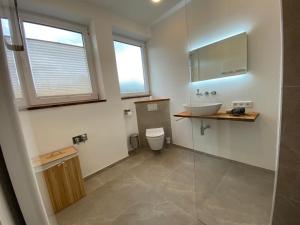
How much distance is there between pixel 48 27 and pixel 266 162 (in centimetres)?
342

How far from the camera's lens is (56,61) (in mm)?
2010

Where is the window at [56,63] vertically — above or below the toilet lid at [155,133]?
above

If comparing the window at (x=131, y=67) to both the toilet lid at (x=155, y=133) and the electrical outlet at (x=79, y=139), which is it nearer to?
the toilet lid at (x=155, y=133)

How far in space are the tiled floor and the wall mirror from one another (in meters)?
1.34

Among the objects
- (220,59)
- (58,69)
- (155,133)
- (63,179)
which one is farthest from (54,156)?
(220,59)

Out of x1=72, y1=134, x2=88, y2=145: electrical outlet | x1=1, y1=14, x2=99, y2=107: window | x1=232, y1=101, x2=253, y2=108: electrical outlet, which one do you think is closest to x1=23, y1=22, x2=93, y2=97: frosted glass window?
x1=1, y1=14, x2=99, y2=107: window

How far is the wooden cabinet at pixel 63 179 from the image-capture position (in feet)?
5.00

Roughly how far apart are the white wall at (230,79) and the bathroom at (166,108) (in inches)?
0.5

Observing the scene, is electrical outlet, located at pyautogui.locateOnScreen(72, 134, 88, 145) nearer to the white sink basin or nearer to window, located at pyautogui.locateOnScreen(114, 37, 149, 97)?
window, located at pyautogui.locateOnScreen(114, 37, 149, 97)

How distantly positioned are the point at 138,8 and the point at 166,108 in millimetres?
1861

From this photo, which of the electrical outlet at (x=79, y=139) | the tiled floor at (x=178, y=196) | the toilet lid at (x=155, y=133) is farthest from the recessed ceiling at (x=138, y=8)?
the tiled floor at (x=178, y=196)

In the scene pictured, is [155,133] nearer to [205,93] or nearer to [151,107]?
[151,107]

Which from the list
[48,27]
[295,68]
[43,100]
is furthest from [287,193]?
[48,27]

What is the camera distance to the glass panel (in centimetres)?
290
